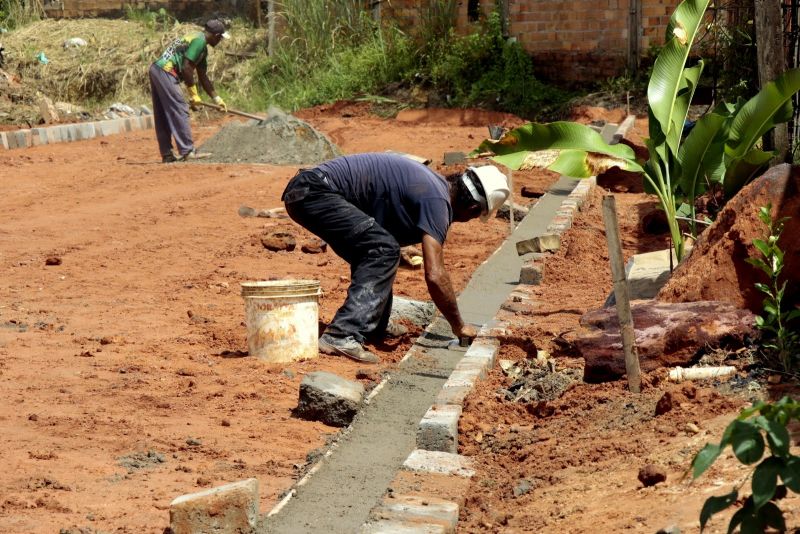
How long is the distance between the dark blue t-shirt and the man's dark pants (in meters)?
0.09

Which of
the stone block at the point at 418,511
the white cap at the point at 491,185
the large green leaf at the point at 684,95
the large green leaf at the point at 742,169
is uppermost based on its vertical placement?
the large green leaf at the point at 684,95

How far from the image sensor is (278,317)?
643 cm

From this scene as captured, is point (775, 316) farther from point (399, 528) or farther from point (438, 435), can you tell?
point (399, 528)

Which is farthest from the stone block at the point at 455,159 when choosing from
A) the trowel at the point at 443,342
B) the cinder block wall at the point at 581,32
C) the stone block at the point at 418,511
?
the stone block at the point at 418,511

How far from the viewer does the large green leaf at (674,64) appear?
757cm

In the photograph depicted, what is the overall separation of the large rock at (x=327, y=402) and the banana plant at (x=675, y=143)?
7.39 feet

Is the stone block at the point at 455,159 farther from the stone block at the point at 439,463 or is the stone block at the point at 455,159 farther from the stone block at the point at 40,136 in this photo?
the stone block at the point at 439,463

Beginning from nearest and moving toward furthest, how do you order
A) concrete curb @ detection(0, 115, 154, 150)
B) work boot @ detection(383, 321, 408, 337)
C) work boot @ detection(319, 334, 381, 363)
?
work boot @ detection(319, 334, 381, 363)
work boot @ detection(383, 321, 408, 337)
concrete curb @ detection(0, 115, 154, 150)

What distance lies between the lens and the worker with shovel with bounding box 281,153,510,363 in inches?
260

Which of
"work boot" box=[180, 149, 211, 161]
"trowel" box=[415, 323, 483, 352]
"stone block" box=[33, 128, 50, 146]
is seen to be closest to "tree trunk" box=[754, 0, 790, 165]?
"trowel" box=[415, 323, 483, 352]

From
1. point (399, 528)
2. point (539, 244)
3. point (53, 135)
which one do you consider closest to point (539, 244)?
point (539, 244)

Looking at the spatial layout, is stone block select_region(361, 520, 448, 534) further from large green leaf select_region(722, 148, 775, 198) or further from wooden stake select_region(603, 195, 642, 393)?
large green leaf select_region(722, 148, 775, 198)

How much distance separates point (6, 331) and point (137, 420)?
6.97 feet

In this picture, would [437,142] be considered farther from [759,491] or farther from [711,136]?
[759,491]
